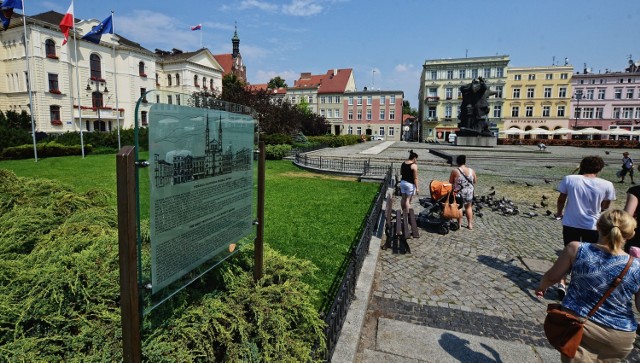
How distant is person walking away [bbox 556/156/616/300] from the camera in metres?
4.73

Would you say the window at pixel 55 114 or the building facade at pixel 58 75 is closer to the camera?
the building facade at pixel 58 75

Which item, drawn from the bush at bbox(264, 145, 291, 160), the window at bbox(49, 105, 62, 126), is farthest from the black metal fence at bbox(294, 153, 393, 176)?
the window at bbox(49, 105, 62, 126)

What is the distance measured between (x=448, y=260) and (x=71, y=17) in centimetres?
2573

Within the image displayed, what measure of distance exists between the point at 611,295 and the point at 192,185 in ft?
10.9

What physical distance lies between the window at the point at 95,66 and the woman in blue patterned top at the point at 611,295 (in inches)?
2049

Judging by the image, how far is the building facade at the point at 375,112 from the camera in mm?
74062

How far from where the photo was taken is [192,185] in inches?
94.0

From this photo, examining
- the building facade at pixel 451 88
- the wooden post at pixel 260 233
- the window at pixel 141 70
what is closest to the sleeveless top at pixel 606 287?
the wooden post at pixel 260 233

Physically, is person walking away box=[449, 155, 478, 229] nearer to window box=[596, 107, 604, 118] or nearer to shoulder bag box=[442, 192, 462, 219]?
shoulder bag box=[442, 192, 462, 219]

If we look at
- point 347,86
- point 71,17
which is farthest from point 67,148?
point 347,86

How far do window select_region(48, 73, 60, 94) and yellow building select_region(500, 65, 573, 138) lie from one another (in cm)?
7261

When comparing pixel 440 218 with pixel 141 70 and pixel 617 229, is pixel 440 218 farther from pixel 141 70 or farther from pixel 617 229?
pixel 141 70

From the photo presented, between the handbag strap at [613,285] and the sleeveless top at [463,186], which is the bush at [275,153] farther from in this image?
the handbag strap at [613,285]

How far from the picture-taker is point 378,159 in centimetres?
2573
